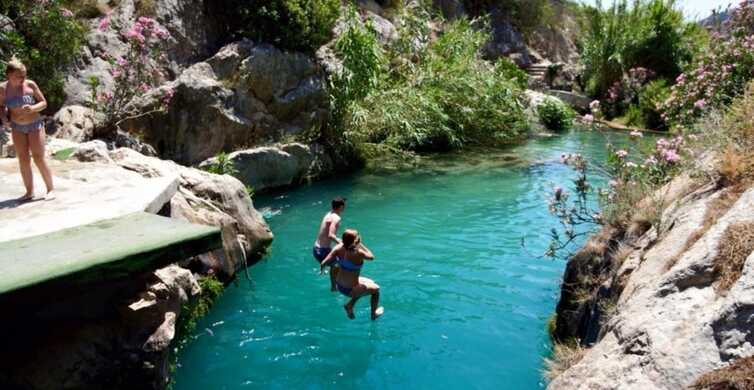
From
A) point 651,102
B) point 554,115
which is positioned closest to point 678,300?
point 554,115

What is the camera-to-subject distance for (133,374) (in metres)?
5.46

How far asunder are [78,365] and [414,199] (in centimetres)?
964

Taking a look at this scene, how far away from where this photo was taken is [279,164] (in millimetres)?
14930

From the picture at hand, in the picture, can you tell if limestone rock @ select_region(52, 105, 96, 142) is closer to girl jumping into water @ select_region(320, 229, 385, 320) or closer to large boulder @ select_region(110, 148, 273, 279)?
large boulder @ select_region(110, 148, 273, 279)

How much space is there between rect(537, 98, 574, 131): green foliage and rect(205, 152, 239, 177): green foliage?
610 inches

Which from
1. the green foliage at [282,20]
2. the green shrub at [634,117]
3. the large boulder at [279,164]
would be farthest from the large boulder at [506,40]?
the large boulder at [279,164]

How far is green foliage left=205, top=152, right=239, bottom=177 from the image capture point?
1262cm

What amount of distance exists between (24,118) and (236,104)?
27.2 feet

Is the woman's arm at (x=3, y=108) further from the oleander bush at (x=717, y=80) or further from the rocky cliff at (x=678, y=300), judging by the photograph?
the oleander bush at (x=717, y=80)

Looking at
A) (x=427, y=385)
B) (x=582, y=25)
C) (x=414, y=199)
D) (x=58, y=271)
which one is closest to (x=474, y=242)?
(x=414, y=199)

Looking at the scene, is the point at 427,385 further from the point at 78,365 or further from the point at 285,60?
the point at 285,60

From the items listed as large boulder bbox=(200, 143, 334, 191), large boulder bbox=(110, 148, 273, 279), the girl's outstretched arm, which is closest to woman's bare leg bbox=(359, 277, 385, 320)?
large boulder bbox=(110, 148, 273, 279)

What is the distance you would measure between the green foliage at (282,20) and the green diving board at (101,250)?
426 inches

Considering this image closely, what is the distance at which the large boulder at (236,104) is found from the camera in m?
13.9
